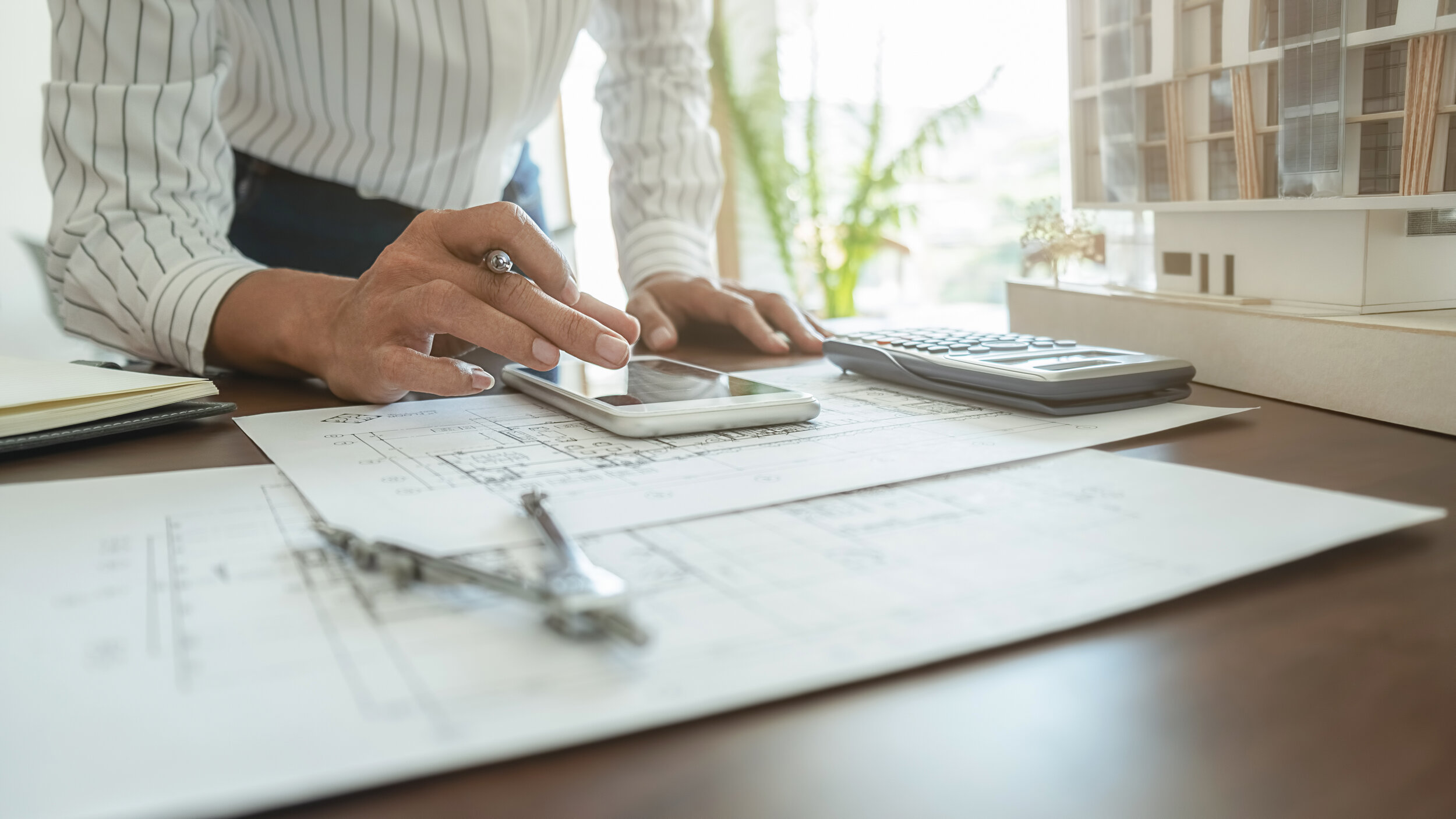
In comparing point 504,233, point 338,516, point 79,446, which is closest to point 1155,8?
point 504,233

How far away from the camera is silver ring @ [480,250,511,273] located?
630 mm

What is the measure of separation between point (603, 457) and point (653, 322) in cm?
51

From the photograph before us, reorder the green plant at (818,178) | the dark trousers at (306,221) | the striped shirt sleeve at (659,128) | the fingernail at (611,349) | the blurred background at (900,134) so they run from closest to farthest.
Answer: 1. the fingernail at (611,349)
2. the dark trousers at (306,221)
3. the striped shirt sleeve at (659,128)
4. the blurred background at (900,134)
5. the green plant at (818,178)

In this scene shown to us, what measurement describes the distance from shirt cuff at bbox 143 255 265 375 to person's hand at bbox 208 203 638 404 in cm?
14

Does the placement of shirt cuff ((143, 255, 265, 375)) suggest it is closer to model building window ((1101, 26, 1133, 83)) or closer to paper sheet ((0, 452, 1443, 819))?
paper sheet ((0, 452, 1443, 819))

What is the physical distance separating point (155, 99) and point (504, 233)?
427 millimetres

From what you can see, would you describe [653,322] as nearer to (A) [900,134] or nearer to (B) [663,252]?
(B) [663,252]

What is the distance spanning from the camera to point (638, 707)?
0.22 metres

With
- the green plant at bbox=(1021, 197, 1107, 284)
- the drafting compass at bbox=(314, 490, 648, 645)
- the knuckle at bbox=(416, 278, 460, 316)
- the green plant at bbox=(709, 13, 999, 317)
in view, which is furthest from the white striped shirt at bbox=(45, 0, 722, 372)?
the green plant at bbox=(709, 13, 999, 317)

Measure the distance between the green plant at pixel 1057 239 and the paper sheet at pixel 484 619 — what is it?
0.43 metres

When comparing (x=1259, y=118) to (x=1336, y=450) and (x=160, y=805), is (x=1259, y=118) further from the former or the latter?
(x=160, y=805)

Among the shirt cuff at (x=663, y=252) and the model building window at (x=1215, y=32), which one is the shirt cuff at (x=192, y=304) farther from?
the model building window at (x=1215, y=32)

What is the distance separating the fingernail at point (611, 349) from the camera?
1.97 feet

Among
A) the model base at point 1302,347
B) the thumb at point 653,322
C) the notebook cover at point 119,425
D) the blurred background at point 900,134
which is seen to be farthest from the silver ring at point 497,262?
the blurred background at point 900,134
